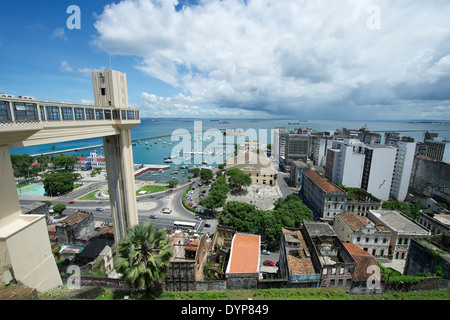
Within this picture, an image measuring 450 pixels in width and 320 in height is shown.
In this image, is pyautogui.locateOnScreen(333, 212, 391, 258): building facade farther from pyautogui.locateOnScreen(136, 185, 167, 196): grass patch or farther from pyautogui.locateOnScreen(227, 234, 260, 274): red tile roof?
pyautogui.locateOnScreen(136, 185, 167, 196): grass patch

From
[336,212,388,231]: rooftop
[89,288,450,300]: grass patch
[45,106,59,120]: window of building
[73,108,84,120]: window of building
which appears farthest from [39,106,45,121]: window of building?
[336,212,388,231]: rooftop

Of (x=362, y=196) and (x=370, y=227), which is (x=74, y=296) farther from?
(x=362, y=196)

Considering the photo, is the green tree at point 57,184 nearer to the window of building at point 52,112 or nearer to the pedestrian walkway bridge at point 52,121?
the pedestrian walkway bridge at point 52,121

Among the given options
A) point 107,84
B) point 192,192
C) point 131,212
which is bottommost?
point 192,192

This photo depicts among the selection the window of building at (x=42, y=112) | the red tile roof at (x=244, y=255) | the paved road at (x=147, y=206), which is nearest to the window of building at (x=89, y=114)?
the window of building at (x=42, y=112)

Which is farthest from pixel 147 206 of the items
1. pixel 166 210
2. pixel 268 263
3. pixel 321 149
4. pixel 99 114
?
pixel 321 149

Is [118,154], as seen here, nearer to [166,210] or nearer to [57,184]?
[166,210]
